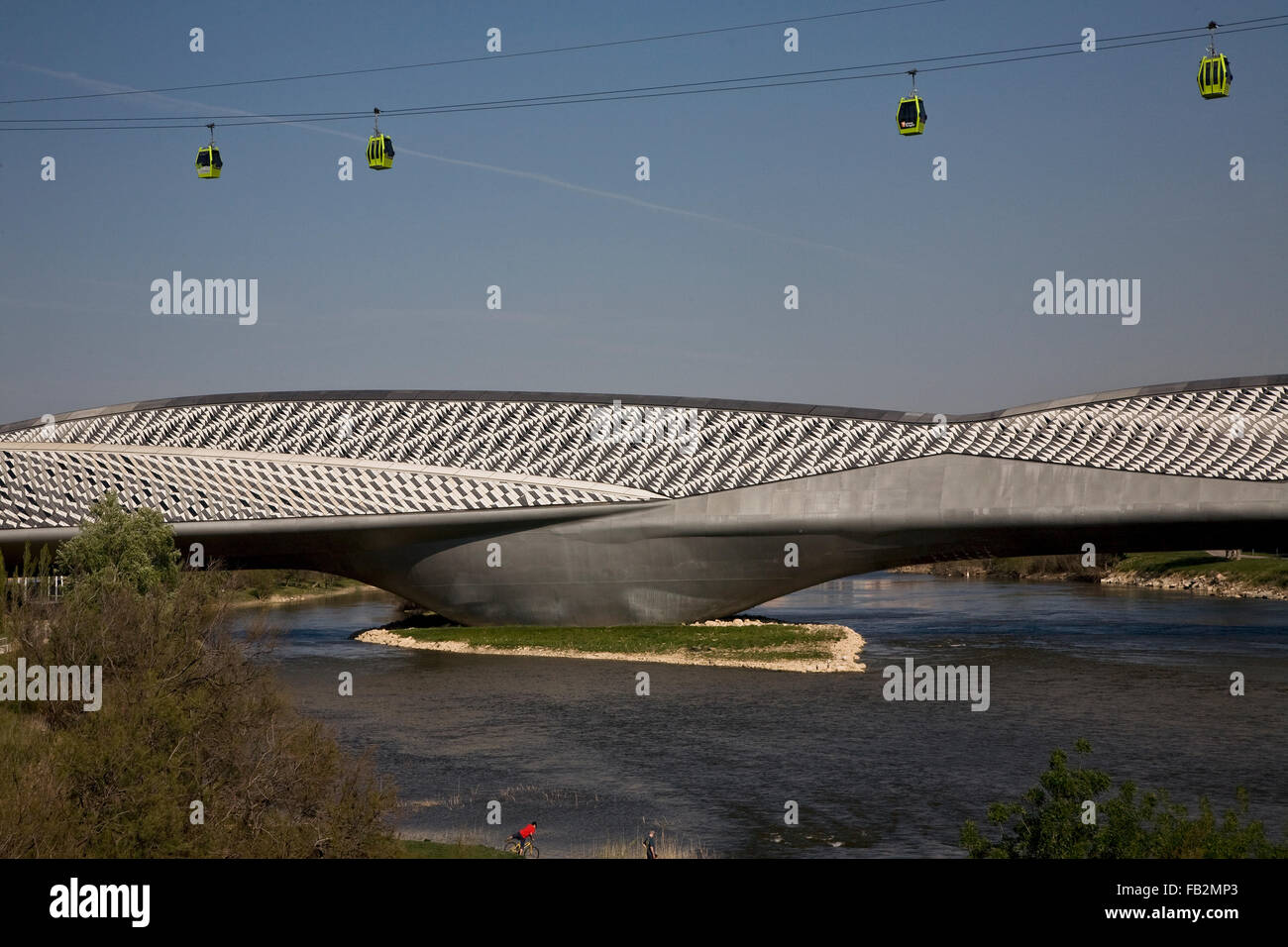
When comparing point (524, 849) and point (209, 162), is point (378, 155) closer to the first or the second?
point (209, 162)

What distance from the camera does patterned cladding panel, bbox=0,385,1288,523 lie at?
45.1 m

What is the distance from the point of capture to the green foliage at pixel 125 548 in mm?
37062

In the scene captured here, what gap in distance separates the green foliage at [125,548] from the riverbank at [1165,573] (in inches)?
1732

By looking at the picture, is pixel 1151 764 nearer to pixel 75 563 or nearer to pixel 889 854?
pixel 889 854

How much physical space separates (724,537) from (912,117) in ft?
83.8

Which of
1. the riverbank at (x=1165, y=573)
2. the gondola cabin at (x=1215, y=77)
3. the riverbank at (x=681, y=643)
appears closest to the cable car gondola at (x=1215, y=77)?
the gondola cabin at (x=1215, y=77)

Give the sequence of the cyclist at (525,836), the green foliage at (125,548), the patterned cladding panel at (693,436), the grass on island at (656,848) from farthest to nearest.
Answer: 1. the patterned cladding panel at (693,436)
2. the green foliage at (125,548)
3. the grass on island at (656,848)
4. the cyclist at (525,836)

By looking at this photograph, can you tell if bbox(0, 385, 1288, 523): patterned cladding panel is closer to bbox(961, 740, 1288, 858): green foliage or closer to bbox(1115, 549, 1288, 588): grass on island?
Result: bbox(1115, 549, 1288, 588): grass on island

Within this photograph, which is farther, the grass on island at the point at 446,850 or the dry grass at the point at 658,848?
the dry grass at the point at 658,848

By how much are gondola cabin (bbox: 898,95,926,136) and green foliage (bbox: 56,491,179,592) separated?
23451mm

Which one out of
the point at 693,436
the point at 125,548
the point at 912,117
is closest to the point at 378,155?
Result: the point at 912,117

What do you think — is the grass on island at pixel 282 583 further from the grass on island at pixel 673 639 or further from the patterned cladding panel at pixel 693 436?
Answer: the grass on island at pixel 673 639
